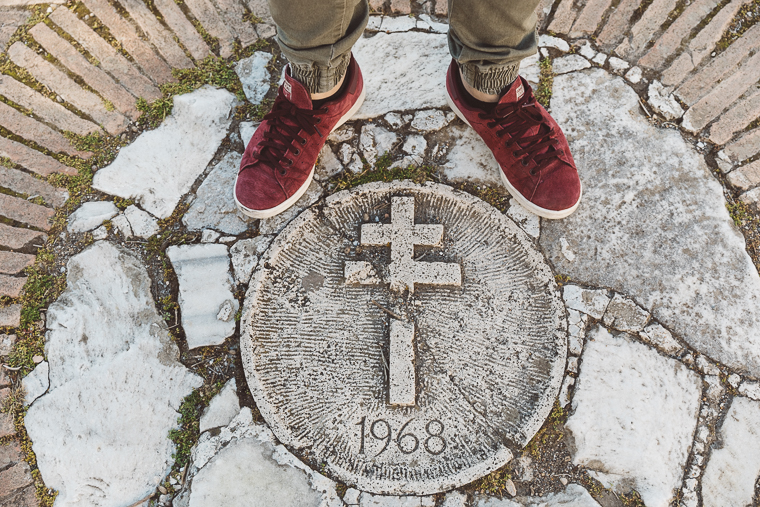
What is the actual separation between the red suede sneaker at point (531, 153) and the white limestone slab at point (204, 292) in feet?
3.89

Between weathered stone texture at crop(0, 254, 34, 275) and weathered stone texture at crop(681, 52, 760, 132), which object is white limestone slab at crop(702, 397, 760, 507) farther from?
weathered stone texture at crop(0, 254, 34, 275)

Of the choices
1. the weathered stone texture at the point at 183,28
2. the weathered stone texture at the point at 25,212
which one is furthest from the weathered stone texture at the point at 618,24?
the weathered stone texture at the point at 25,212

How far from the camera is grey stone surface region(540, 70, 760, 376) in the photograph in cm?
191

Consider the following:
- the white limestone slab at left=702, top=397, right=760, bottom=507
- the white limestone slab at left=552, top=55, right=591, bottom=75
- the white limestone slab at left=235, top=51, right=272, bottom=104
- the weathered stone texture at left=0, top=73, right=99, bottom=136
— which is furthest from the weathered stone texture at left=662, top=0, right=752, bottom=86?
the weathered stone texture at left=0, top=73, right=99, bottom=136

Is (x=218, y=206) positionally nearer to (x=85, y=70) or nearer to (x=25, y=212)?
(x=25, y=212)

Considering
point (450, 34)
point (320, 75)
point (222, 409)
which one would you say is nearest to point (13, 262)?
point (222, 409)

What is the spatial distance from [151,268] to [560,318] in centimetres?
160

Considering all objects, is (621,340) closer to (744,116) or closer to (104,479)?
(744,116)

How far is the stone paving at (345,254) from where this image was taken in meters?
1.77

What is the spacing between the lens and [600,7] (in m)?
2.34

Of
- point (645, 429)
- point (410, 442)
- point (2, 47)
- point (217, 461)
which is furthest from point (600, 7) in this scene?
point (2, 47)

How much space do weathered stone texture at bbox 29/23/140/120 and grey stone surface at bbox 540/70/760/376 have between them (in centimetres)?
188

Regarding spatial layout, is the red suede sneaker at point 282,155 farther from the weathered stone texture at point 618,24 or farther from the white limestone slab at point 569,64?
the weathered stone texture at point 618,24

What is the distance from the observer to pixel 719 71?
2.22 meters
